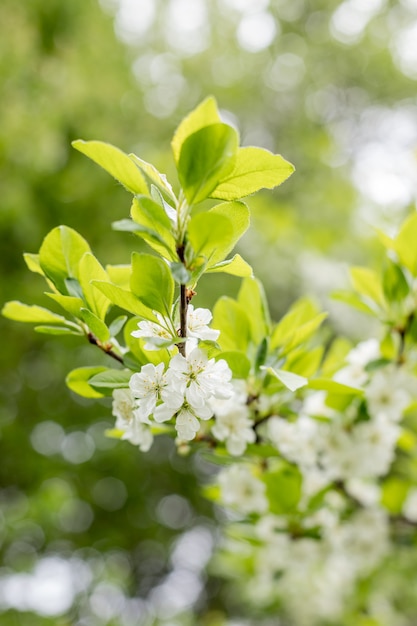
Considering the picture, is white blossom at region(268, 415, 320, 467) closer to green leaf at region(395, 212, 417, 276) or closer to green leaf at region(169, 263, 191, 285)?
green leaf at region(395, 212, 417, 276)

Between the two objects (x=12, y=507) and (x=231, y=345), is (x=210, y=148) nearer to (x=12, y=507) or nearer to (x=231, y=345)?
(x=231, y=345)

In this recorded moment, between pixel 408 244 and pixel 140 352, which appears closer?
pixel 140 352

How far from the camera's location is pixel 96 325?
721 mm

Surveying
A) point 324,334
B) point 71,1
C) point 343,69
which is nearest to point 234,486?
point 324,334

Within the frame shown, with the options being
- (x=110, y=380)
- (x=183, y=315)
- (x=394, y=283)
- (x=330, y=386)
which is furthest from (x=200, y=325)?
(x=394, y=283)

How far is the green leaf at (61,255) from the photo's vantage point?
77cm

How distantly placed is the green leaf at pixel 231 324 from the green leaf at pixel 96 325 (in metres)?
0.21

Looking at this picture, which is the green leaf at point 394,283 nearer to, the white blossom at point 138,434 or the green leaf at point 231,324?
the green leaf at point 231,324

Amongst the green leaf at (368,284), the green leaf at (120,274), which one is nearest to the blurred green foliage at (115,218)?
the green leaf at (368,284)

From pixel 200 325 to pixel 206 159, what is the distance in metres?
0.18

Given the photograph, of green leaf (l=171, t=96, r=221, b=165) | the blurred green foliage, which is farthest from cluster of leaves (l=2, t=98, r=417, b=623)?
the blurred green foliage

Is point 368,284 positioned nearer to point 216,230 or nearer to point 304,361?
point 304,361

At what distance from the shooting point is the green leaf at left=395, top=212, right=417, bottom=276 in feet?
3.33

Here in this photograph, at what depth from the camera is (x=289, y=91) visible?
18.6 feet
